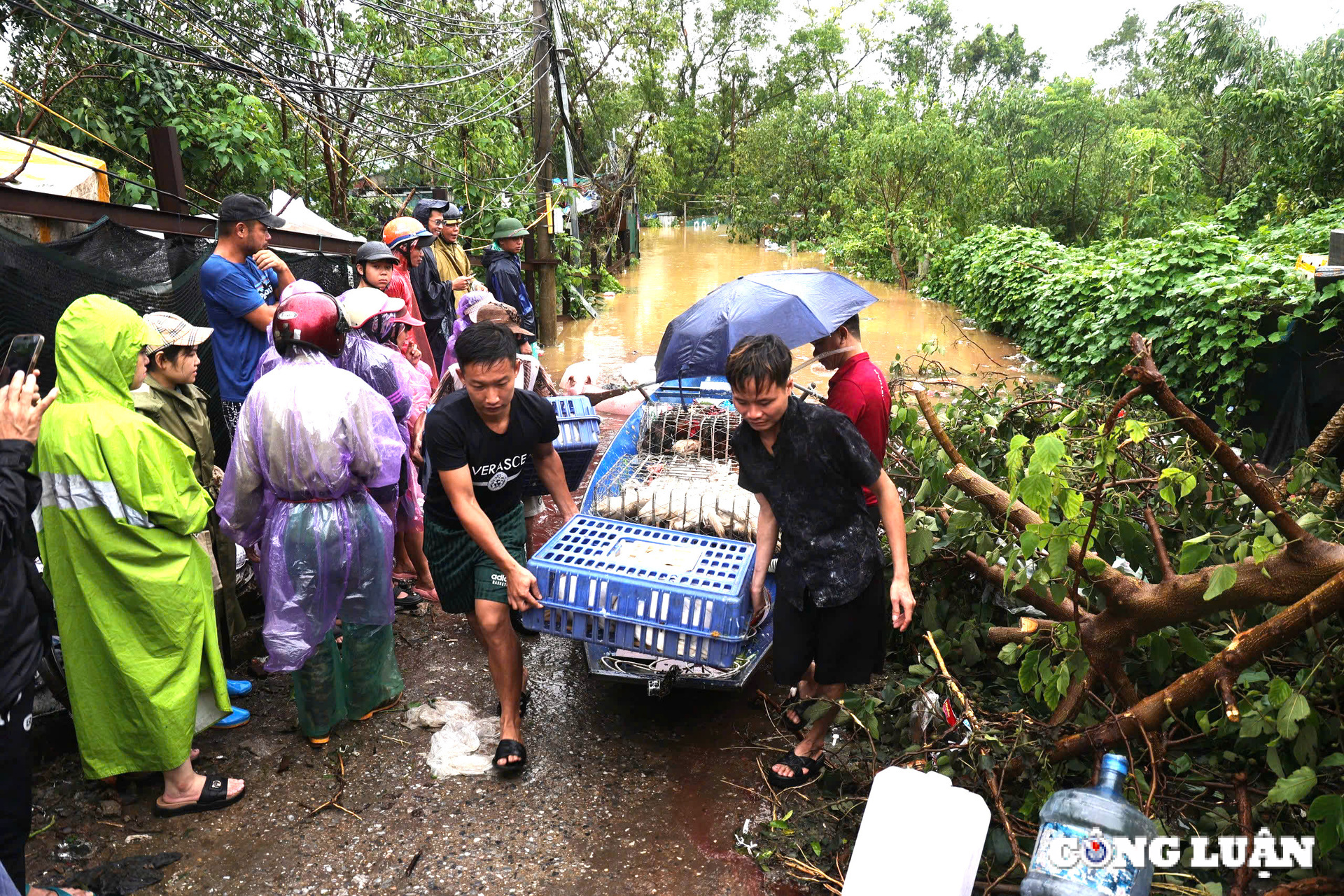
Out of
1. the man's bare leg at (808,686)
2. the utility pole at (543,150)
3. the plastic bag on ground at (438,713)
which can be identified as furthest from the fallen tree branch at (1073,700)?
the utility pole at (543,150)

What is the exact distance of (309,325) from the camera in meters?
3.05

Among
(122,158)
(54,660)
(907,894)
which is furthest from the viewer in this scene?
(122,158)

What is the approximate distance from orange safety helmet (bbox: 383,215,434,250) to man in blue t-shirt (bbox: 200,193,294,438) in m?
1.38

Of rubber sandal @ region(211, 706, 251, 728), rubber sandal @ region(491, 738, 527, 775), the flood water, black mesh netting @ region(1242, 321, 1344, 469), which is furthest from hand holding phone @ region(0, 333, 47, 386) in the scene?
black mesh netting @ region(1242, 321, 1344, 469)

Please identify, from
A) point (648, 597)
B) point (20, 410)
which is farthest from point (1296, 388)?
point (20, 410)

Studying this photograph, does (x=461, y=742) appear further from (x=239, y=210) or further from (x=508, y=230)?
(x=508, y=230)

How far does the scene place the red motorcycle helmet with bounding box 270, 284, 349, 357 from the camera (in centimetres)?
304

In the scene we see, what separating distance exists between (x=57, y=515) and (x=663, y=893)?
2.22 metres

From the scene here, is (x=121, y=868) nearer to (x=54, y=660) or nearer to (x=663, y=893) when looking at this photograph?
(x=54, y=660)

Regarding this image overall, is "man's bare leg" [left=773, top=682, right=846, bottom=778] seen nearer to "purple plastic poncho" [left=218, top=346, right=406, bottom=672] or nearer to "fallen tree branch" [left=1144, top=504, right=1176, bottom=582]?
"fallen tree branch" [left=1144, top=504, right=1176, bottom=582]

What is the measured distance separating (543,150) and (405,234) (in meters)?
5.13

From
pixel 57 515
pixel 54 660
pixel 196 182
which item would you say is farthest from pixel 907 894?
pixel 196 182

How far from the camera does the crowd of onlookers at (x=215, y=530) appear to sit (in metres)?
2.54

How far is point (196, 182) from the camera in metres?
7.27
